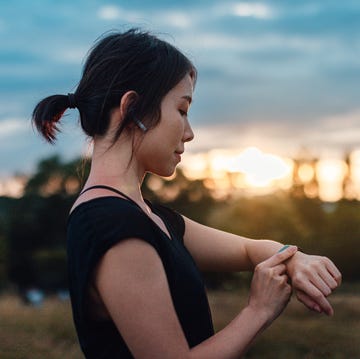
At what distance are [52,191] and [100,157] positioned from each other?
29625mm

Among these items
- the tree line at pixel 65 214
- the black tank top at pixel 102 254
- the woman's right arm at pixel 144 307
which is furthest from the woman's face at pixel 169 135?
the tree line at pixel 65 214

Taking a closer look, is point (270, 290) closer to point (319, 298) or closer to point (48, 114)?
point (319, 298)

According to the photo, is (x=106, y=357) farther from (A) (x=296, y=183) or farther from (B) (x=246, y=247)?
(A) (x=296, y=183)

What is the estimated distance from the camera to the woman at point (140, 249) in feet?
5.71

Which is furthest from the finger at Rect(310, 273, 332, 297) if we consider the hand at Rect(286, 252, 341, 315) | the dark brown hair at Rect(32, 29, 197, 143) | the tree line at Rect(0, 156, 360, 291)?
the tree line at Rect(0, 156, 360, 291)

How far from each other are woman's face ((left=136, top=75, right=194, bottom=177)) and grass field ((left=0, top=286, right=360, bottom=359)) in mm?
5011

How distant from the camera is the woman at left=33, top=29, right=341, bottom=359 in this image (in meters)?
1.74

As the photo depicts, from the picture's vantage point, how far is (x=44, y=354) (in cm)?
688

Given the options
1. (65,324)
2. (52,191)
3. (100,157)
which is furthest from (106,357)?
(52,191)

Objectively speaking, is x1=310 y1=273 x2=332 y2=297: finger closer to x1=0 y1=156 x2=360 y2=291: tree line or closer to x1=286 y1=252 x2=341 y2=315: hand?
x1=286 y1=252 x2=341 y2=315: hand

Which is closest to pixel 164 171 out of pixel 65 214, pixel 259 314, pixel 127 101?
pixel 127 101

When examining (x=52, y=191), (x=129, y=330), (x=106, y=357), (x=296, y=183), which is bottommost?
(x=52, y=191)

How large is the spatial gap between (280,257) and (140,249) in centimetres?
43

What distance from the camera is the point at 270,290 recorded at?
190 centimetres
